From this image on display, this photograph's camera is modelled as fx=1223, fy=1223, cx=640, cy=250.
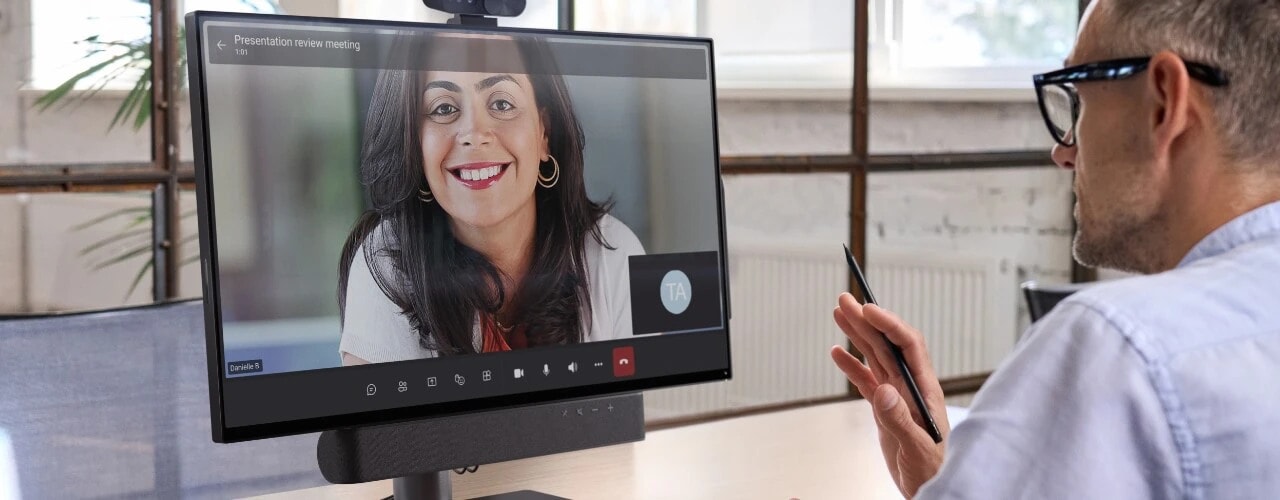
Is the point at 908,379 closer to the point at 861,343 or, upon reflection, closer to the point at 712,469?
the point at 861,343

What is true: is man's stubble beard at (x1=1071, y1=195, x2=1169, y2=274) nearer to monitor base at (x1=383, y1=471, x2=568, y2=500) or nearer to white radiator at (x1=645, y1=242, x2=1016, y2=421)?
monitor base at (x1=383, y1=471, x2=568, y2=500)

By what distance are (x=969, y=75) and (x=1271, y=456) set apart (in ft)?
10.3

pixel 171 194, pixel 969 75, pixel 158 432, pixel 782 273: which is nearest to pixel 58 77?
pixel 171 194

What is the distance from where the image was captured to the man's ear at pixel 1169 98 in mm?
863

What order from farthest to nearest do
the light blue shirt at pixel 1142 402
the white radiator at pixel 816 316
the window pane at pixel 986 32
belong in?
the window pane at pixel 986 32 → the white radiator at pixel 816 316 → the light blue shirt at pixel 1142 402

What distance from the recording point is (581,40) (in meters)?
1.27

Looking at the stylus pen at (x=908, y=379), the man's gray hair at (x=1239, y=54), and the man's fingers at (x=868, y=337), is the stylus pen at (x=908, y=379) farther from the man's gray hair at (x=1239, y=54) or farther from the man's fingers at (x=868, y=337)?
the man's gray hair at (x=1239, y=54)

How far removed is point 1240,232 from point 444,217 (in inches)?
27.4

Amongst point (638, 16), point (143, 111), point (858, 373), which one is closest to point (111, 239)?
point (143, 111)

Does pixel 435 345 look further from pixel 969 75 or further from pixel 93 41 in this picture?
pixel 969 75

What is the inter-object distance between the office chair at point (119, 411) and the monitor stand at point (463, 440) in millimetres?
273

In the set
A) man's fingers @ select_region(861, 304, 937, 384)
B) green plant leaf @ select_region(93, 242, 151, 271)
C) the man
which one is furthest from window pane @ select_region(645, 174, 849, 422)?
the man

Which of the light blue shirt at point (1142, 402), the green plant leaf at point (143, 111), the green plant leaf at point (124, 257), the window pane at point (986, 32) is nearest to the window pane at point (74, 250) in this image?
the green plant leaf at point (124, 257)

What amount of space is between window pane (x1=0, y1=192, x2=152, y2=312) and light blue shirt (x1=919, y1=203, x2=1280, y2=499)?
201 cm
